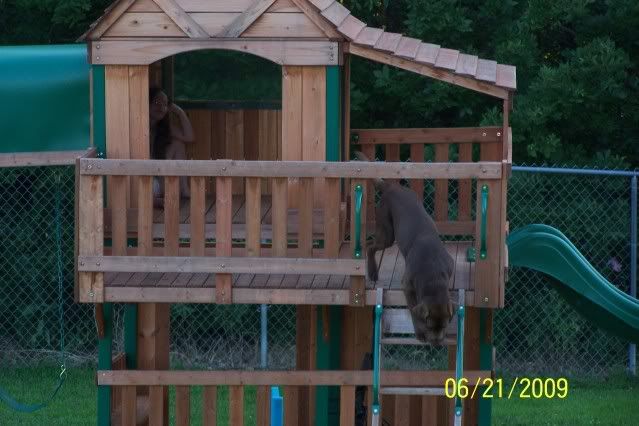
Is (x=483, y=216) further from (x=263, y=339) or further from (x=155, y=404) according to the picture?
(x=263, y=339)

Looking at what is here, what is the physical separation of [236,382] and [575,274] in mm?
2923

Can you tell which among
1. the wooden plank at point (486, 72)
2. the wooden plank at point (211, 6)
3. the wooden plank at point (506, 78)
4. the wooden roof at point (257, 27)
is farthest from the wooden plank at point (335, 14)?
the wooden plank at point (506, 78)

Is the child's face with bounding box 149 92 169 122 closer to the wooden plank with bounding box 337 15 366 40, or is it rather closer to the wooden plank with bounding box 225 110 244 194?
the wooden plank with bounding box 225 110 244 194

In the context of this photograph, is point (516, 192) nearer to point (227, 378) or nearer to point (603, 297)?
point (603, 297)

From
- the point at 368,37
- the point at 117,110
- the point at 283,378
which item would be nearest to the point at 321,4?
the point at 368,37

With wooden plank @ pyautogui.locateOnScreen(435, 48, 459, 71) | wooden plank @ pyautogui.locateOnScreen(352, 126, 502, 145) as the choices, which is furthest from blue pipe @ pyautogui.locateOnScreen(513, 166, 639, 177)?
wooden plank @ pyautogui.locateOnScreen(435, 48, 459, 71)

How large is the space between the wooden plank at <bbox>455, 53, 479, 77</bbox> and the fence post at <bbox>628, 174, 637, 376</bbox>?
12.9 ft

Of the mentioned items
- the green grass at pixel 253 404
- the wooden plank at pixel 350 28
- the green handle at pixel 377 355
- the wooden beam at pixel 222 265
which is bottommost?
the green grass at pixel 253 404

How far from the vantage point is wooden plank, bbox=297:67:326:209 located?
8.42m

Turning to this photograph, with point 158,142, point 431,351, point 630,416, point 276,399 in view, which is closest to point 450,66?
point 158,142

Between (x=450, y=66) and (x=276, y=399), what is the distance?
3205 millimetres

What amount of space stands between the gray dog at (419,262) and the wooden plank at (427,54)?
2.96 feet

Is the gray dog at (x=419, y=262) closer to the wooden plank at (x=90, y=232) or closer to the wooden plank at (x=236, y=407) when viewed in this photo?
the wooden plank at (x=236, y=407)

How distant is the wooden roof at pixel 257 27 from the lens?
8375 mm
